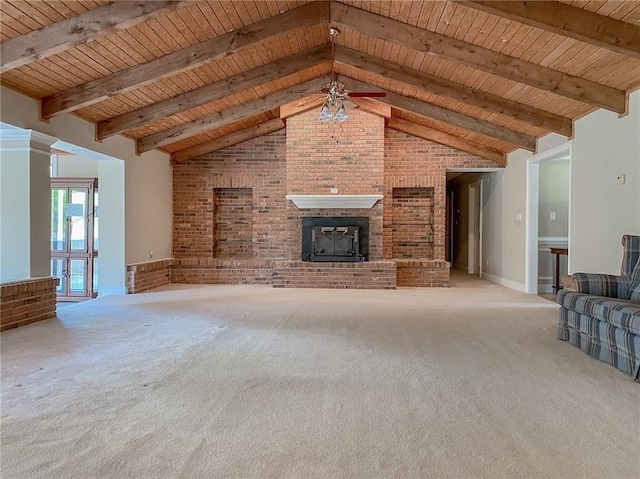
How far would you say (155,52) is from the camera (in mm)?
4230

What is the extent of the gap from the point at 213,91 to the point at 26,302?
3358 mm

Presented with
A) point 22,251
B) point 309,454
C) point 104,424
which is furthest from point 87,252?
point 309,454

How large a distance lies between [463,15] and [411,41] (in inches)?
24.0

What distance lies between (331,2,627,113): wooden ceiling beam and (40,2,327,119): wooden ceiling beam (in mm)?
442

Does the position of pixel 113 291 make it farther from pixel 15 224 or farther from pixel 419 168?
pixel 419 168

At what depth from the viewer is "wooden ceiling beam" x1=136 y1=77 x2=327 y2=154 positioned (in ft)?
20.5

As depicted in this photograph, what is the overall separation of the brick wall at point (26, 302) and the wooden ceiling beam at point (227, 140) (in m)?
3.82

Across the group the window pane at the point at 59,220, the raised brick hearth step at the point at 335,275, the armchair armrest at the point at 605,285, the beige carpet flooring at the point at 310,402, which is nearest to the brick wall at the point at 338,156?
the raised brick hearth step at the point at 335,275

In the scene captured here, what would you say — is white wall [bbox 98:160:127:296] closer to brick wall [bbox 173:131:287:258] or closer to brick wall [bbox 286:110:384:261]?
brick wall [bbox 173:131:287:258]

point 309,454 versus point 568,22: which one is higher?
point 568,22

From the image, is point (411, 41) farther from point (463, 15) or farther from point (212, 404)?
point (212, 404)

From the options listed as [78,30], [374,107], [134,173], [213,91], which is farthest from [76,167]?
[374,107]

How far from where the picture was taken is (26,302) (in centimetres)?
418

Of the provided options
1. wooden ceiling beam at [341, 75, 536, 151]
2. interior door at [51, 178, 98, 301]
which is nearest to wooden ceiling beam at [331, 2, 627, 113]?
wooden ceiling beam at [341, 75, 536, 151]
